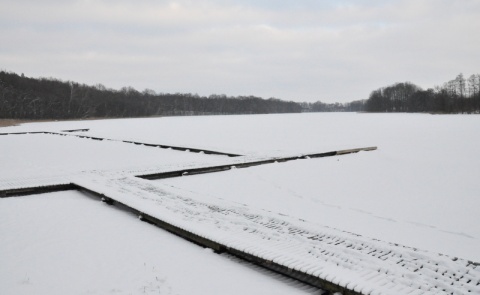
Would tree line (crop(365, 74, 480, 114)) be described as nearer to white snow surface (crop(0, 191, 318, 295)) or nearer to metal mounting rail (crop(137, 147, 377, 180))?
metal mounting rail (crop(137, 147, 377, 180))

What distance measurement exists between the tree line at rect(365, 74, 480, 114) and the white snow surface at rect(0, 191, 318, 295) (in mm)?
69259

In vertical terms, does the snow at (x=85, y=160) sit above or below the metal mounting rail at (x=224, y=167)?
above

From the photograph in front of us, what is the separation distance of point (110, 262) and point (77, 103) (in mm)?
84505

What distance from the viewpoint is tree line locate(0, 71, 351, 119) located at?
70.1 meters

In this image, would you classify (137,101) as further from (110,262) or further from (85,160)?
(110,262)

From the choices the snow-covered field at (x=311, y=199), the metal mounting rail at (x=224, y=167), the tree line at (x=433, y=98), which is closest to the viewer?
the snow-covered field at (x=311, y=199)

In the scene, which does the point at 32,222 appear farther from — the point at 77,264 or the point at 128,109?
the point at 128,109

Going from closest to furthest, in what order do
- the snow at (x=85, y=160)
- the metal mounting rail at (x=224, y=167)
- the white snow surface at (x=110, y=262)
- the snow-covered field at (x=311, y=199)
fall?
the white snow surface at (x=110, y=262) → the snow-covered field at (x=311, y=199) → the metal mounting rail at (x=224, y=167) → the snow at (x=85, y=160)

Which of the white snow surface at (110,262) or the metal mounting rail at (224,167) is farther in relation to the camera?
the metal mounting rail at (224,167)

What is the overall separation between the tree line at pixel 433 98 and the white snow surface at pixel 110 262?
6926 centimetres

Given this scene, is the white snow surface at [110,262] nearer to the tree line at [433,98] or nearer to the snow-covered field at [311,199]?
the snow-covered field at [311,199]

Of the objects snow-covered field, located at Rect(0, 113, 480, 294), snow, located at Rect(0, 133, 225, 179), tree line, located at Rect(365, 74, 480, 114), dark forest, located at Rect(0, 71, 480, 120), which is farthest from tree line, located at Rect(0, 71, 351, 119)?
snow-covered field, located at Rect(0, 113, 480, 294)

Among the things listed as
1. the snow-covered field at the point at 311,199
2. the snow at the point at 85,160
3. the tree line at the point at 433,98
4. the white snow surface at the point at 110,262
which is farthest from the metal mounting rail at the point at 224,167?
the tree line at the point at 433,98

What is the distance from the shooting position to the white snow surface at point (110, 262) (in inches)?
140
